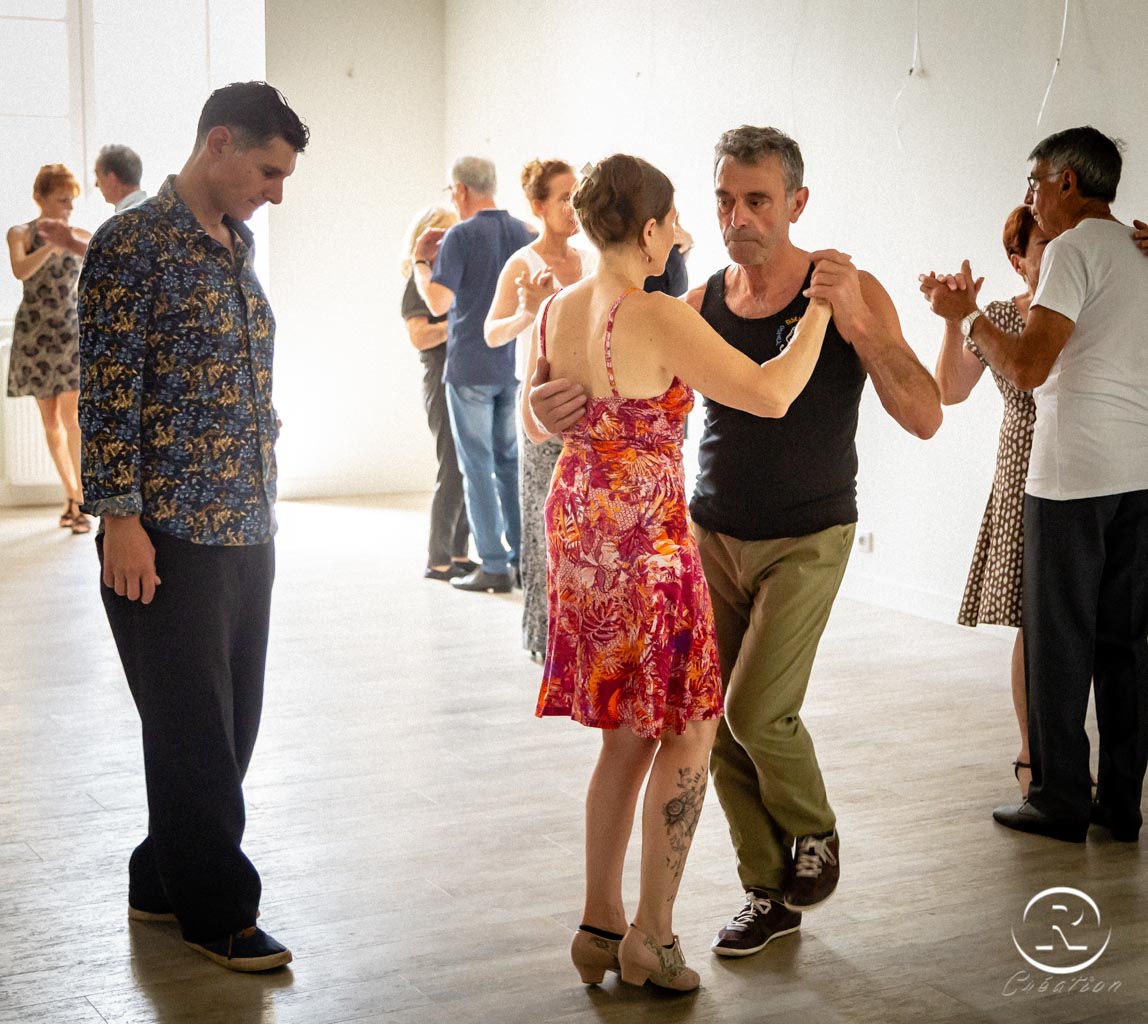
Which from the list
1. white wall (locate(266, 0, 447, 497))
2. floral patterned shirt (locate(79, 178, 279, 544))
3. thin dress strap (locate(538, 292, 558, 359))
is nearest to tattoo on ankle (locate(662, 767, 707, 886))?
thin dress strap (locate(538, 292, 558, 359))

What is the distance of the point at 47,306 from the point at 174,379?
5.56 metres

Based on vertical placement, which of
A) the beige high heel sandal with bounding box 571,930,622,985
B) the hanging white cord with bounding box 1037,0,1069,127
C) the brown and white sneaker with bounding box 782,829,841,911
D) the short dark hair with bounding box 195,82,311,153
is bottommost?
the beige high heel sandal with bounding box 571,930,622,985

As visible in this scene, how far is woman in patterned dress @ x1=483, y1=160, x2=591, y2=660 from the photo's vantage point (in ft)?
16.1

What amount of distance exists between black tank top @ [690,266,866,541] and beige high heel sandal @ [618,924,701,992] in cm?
77

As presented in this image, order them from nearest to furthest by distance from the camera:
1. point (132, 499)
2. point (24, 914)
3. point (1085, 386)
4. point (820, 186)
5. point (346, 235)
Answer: point (132, 499)
point (24, 914)
point (1085, 386)
point (820, 186)
point (346, 235)

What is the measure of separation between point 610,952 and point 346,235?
7.24m

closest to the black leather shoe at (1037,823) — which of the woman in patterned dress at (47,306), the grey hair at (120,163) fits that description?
the grey hair at (120,163)

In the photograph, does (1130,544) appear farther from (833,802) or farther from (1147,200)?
(1147,200)

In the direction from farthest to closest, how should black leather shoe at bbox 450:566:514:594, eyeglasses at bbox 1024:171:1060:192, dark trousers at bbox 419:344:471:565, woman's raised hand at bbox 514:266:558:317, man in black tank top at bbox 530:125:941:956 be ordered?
1. dark trousers at bbox 419:344:471:565
2. black leather shoe at bbox 450:566:514:594
3. woman's raised hand at bbox 514:266:558:317
4. eyeglasses at bbox 1024:171:1060:192
5. man in black tank top at bbox 530:125:941:956

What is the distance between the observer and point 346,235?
9352 mm

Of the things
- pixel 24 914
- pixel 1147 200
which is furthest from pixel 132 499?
pixel 1147 200

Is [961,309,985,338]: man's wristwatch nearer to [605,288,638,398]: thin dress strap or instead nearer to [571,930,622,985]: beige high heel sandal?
[605,288,638,398]: thin dress strap

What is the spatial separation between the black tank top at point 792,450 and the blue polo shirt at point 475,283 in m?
3.32

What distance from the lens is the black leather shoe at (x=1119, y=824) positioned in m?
3.48
